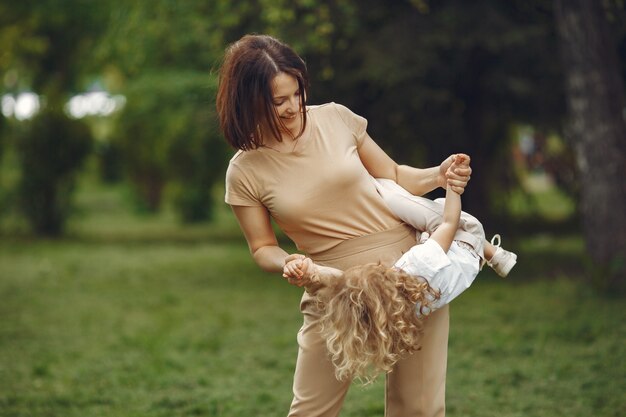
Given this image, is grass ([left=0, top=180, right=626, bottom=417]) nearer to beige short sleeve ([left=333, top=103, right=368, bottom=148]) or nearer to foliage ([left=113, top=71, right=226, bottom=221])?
foliage ([left=113, top=71, right=226, bottom=221])

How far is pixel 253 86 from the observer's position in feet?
12.5

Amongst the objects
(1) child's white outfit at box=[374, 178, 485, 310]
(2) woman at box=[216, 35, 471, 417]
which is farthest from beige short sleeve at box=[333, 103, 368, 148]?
(1) child's white outfit at box=[374, 178, 485, 310]

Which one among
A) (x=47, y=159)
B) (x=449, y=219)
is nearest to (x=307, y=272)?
(x=449, y=219)

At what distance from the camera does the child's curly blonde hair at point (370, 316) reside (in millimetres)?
3629

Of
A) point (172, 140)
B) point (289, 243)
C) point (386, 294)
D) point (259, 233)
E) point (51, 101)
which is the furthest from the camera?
point (172, 140)

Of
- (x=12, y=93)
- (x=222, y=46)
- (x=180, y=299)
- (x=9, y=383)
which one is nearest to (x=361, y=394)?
(x=9, y=383)

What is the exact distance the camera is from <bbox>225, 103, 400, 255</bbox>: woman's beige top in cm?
390

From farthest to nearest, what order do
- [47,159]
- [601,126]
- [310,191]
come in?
1. [47,159]
2. [601,126]
3. [310,191]

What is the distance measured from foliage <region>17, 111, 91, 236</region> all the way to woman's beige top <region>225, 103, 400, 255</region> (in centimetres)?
1649

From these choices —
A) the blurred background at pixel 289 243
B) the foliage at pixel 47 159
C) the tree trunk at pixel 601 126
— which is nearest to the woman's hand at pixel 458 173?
the blurred background at pixel 289 243

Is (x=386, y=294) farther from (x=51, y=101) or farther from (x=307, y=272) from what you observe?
(x=51, y=101)

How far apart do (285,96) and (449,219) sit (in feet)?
2.61

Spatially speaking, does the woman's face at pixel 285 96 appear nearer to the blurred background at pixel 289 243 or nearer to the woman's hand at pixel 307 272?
the woman's hand at pixel 307 272

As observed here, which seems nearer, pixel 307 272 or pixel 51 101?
pixel 307 272
